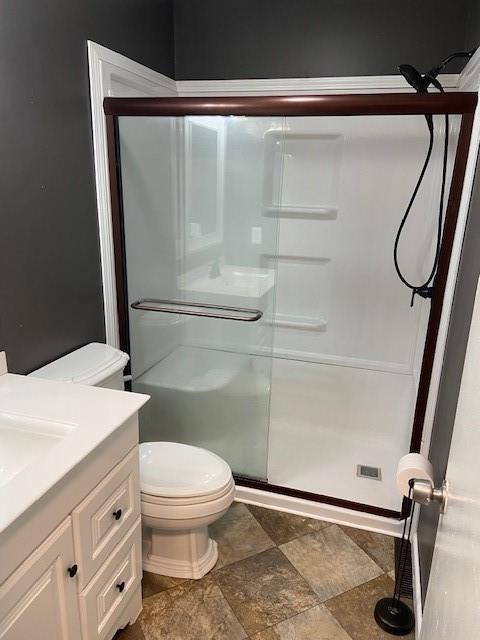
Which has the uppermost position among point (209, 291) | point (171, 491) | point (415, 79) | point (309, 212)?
point (415, 79)

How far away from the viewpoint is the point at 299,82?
2582 millimetres

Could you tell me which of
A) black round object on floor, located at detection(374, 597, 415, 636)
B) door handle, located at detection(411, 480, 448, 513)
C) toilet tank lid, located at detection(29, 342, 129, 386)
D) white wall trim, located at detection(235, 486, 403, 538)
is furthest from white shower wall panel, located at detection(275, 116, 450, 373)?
door handle, located at detection(411, 480, 448, 513)

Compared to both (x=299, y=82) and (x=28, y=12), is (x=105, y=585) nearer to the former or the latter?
(x=28, y=12)

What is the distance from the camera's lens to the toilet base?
1798 mm

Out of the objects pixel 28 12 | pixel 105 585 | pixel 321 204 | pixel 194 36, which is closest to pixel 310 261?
pixel 321 204

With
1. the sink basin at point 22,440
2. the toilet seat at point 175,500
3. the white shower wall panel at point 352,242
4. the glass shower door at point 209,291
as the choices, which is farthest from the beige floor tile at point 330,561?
the white shower wall panel at point 352,242

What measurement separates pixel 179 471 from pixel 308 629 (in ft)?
2.30

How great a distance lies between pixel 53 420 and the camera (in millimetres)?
1265

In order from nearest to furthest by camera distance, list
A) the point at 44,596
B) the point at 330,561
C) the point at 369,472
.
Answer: the point at 44,596 < the point at 330,561 < the point at 369,472

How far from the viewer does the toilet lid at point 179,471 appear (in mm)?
1683

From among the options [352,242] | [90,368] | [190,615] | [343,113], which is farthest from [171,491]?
[352,242]

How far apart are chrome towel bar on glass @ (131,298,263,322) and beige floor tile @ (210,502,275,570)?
92 centimetres

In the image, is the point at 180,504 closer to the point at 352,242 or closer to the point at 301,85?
the point at 352,242

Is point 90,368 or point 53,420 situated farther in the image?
point 90,368
